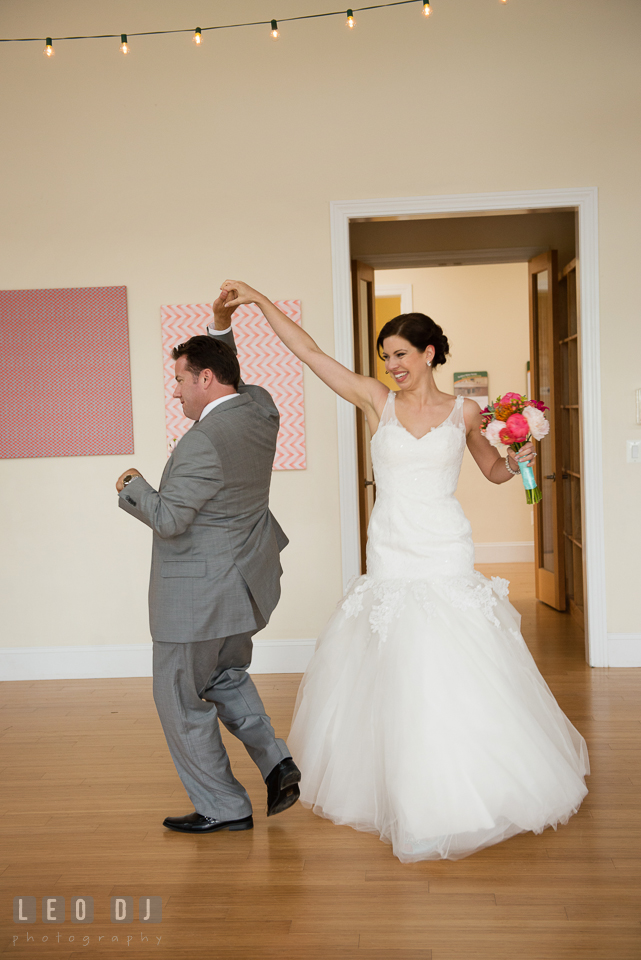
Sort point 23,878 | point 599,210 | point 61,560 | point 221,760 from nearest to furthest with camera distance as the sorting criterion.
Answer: point 23,878 < point 221,760 < point 599,210 < point 61,560

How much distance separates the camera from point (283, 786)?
2.65m

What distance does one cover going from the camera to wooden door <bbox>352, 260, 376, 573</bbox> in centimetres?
510

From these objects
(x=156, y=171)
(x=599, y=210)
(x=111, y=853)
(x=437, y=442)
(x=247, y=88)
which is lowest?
(x=111, y=853)

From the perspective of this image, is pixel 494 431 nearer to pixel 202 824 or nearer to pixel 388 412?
pixel 388 412

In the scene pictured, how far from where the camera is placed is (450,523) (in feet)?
9.35

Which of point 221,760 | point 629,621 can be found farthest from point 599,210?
point 221,760

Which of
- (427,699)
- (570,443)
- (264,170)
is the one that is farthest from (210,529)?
(570,443)

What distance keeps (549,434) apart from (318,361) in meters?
3.35

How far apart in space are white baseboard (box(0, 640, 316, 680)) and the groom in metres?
1.97

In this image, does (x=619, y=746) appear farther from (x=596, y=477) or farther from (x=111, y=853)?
(x=111, y=853)

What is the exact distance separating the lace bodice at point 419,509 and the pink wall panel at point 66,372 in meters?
2.26

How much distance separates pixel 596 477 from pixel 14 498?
334 centimetres

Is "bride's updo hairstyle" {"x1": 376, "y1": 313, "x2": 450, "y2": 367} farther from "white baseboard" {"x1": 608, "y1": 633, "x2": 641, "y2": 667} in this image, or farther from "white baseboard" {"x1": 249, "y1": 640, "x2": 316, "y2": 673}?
"white baseboard" {"x1": 608, "y1": 633, "x2": 641, "y2": 667}

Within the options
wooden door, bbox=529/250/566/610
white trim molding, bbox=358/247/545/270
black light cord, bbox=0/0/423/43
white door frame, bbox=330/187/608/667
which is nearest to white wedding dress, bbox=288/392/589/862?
white door frame, bbox=330/187/608/667
